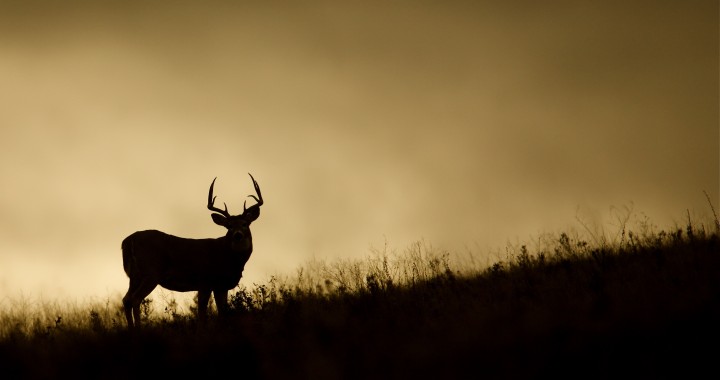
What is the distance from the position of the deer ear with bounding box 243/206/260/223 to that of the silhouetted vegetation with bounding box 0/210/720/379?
2.69 m

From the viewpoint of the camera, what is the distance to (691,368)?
5.82 m

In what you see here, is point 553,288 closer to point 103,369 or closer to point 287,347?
point 287,347

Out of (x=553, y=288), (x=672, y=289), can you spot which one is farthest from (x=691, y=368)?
(x=553, y=288)

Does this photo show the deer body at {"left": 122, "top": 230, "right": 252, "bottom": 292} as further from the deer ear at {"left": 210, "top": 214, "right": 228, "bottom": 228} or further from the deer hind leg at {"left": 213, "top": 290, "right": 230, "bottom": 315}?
the deer ear at {"left": 210, "top": 214, "right": 228, "bottom": 228}

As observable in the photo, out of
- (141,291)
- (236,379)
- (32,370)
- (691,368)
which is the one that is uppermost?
(141,291)

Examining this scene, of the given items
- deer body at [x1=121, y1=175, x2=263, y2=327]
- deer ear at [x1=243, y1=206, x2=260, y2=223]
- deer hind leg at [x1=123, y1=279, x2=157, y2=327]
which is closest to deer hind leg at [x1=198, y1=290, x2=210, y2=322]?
deer body at [x1=121, y1=175, x2=263, y2=327]

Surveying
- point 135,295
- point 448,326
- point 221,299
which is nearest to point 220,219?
point 221,299

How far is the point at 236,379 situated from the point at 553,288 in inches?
171

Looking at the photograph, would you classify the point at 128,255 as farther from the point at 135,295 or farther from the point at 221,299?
the point at 221,299

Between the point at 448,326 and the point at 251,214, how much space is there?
8.34 m

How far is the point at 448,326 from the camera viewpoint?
7.80m

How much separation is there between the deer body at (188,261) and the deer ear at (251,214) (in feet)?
0.22

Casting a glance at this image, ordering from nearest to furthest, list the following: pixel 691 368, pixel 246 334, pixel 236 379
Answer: pixel 691 368 → pixel 236 379 → pixel 246 334

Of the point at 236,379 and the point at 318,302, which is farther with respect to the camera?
the point at 318,302
